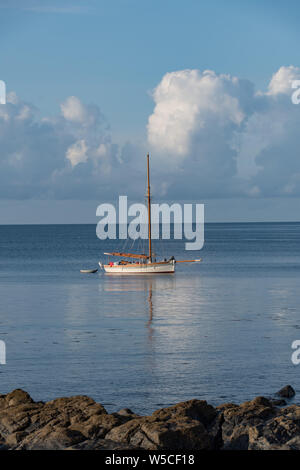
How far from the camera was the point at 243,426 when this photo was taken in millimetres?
20812

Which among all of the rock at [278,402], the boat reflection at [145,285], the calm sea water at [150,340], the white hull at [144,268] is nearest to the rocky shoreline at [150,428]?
the rock at [278,402]

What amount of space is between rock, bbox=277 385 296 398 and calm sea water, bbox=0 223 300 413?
1014 millimetres

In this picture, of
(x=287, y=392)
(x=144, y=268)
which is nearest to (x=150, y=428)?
(x=287, y=392)

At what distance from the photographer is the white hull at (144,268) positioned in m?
93.7

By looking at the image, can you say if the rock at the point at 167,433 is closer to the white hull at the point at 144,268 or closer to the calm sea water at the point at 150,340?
the calm sea water at the point at 150,340

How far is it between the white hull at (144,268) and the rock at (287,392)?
64.6 metres

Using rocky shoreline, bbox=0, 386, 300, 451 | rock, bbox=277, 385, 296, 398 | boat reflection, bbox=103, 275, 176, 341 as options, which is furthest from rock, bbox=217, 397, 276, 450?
boat reflection, bbox=103, 275, 176, 341

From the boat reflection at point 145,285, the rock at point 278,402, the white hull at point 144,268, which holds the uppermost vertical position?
the white hull at point 144,268

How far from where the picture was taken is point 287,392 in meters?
A: 28.4

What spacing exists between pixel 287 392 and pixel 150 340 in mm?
13900

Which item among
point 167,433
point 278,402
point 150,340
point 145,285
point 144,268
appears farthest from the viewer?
point 144,268

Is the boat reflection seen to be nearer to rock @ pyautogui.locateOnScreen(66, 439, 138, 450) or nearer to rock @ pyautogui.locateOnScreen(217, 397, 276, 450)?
rock @ pyautogui.locateOnScreen(217, 397, 276, 450)

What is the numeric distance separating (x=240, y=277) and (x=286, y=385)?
2253 inches

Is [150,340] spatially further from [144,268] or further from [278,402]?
[144,268]
